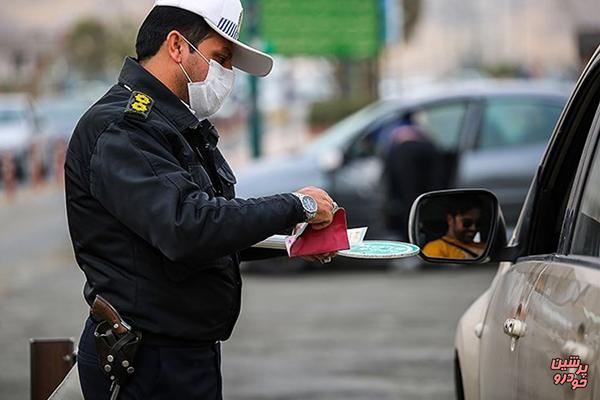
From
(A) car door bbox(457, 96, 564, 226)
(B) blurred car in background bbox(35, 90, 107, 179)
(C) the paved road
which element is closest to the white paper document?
(C) the paved road

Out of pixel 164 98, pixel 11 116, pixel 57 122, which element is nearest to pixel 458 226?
pixel 164 98

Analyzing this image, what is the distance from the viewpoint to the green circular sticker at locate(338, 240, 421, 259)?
3.63 metres

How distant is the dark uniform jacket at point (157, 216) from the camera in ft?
11.1

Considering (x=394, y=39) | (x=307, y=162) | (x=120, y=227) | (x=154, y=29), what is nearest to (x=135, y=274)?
(x=120, y=227)

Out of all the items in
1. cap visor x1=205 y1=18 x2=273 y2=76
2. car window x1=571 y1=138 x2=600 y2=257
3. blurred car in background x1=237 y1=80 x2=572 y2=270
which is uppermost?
cap visor x1=205 y1=18 x2=273 y2=76

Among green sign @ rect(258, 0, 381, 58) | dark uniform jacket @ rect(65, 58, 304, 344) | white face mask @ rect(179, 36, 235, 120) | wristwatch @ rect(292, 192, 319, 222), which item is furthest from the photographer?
green sign @ rect(258, 0, 381, 58)

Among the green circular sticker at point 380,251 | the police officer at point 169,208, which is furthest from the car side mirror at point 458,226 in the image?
the police officer at point 169,208

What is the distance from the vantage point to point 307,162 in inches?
549

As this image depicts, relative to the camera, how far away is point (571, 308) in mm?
3057

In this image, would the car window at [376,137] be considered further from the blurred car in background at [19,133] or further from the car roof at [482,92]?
the blurred car in background at [19,133]

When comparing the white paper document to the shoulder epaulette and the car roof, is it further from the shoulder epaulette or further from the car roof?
the car roof

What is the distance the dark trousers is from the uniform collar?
0.56 m

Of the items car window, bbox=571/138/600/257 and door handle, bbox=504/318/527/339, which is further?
door handle, bbox=504/318/527/339

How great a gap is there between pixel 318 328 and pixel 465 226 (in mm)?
6592
